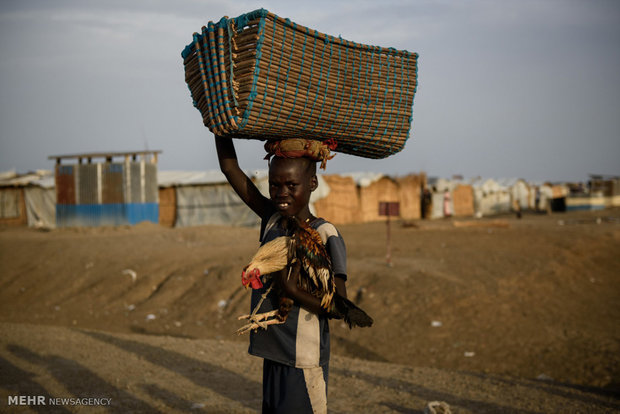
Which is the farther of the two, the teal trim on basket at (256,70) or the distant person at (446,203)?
the distant person at (446,203)

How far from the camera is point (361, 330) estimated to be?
6926 millimetres

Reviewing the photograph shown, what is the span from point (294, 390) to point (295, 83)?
121 centimetres

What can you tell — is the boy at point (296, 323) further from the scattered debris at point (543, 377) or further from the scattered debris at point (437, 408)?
the scattered debris at point (543, 377)

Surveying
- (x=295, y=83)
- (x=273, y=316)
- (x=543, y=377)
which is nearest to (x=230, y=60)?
(x=295, y=83)

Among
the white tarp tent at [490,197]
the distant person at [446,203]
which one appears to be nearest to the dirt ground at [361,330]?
the distant person at [446,203]

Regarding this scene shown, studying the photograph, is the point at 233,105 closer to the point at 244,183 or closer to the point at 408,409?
the point at 244,183

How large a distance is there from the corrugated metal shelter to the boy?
15634mm

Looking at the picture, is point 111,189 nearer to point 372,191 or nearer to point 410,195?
point 372,191

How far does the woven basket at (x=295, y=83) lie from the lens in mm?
1897

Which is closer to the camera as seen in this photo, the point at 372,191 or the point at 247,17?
the point at 247,17

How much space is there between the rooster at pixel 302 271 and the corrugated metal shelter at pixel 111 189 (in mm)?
15754

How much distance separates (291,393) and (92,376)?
287cm

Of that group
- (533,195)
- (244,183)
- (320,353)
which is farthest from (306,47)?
(533,195)

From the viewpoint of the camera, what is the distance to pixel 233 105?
1.91 m
